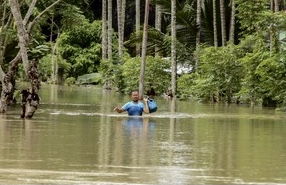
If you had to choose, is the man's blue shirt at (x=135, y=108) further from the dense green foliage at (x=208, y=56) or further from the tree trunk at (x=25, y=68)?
the dense green foliage at (x=208, y=56)

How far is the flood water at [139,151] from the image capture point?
9812 mm

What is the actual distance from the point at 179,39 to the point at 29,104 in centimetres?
2565

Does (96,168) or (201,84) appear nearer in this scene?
(96,168)

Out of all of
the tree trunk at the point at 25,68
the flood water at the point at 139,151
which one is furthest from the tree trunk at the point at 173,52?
the flood water at the point at 139,151

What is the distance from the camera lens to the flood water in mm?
9812

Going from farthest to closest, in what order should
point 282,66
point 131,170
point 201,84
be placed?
point 201,84 < point 282,66 < point 131,170

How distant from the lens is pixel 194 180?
31.5 feet

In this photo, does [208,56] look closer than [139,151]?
No

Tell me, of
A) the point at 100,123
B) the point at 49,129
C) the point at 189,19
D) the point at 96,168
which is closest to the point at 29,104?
the point at 100,123

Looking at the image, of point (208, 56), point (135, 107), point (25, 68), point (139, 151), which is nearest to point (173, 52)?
point (208, 56)

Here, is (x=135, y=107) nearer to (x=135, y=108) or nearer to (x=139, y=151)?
(x=135, y=108)

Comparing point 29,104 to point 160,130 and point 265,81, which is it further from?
point 265,81

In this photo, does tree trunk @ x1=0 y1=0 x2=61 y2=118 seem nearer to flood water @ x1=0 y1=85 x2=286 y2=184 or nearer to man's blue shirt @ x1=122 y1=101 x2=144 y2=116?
flood water @ x1=0 y1=85 x2=286 y2=184

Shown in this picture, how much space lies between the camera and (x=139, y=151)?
1274 centimetres
